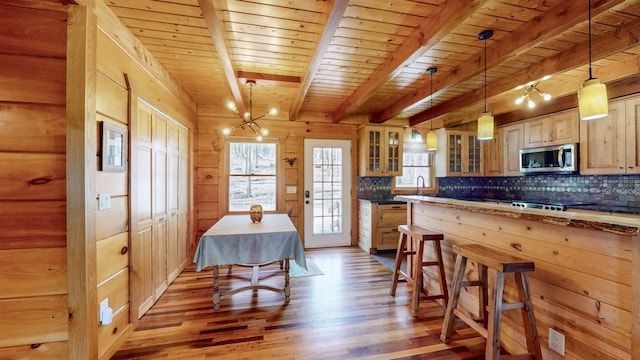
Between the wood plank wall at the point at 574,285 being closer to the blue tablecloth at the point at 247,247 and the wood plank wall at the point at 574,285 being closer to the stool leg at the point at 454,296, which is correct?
the stool leg at the point at 454,296

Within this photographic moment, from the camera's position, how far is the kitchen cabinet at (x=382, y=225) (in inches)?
171

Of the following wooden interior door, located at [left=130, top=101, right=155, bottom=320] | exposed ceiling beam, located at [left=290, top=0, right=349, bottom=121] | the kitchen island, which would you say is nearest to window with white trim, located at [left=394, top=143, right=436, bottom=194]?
exposed ceiling beam, located at [left=290, top=0, right=349, bottom=121]

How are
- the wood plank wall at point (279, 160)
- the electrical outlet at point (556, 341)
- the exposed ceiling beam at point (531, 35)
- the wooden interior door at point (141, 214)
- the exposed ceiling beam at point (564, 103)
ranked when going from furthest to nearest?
the wood plank wall at point (279, 160) < the exposed ceiling beam at point (564, 103) < the wooden interior door at point (141, 214) < the exposed ceiling beam at point (531, 35) < the electrical outlet at point (556, 341)

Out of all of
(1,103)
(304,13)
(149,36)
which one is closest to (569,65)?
(304,13)

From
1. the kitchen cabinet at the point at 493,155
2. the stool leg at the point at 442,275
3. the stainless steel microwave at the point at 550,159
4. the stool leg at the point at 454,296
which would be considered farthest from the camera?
the kitchen cabinet at the point at 493,155

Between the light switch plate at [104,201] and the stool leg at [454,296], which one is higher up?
the light switch plate at [104,201]

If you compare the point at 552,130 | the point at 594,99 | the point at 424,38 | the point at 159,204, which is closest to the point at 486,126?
the point at 594,99

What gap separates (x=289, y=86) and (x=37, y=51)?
234 cm

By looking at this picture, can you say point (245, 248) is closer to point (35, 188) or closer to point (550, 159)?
point (35, 188)

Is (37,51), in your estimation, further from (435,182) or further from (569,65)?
(435,182)

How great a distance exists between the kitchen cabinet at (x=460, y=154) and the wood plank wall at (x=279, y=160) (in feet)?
5.62

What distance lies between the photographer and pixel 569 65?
2.43 metres

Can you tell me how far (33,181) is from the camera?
150 centimetres

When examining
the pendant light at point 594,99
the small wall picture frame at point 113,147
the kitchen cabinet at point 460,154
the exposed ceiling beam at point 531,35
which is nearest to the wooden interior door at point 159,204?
the small wall picture frame at point 113,147
